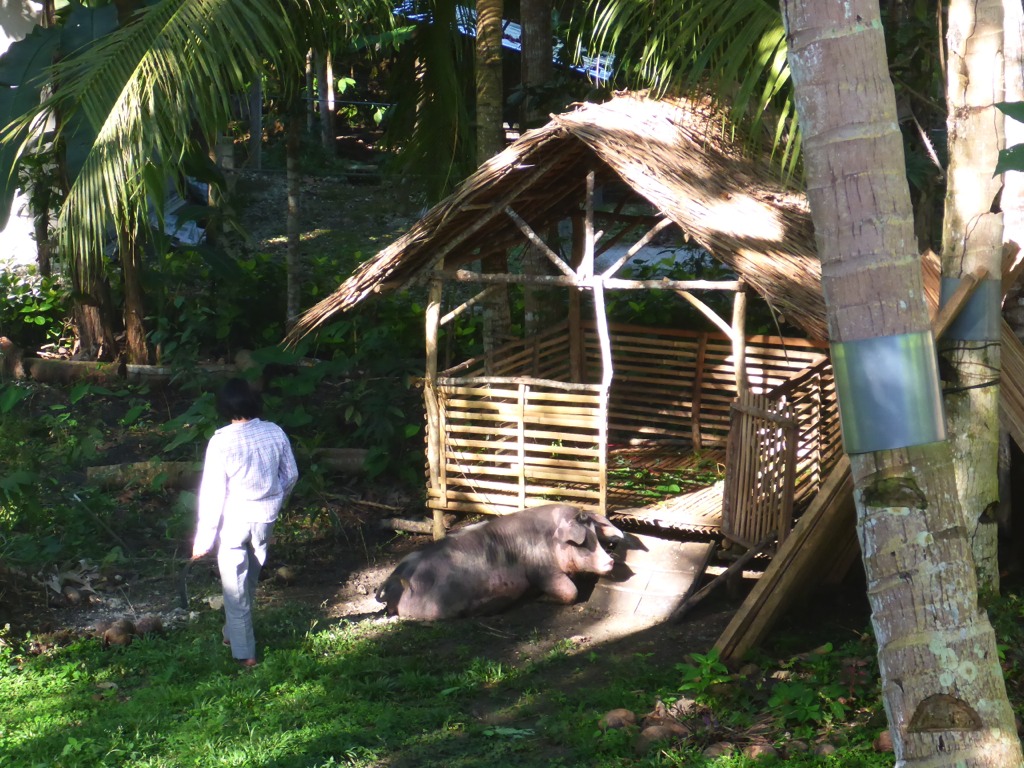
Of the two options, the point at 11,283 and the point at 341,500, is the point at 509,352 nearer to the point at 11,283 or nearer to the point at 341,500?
the point at 341,500

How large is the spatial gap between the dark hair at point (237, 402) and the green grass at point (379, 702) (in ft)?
4.48

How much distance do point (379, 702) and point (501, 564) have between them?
5.70 ft

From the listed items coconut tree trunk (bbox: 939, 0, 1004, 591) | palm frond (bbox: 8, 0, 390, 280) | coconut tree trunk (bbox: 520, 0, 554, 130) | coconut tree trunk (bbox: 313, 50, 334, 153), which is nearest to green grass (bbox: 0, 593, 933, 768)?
coconut tree trunk (bbox: 939, 0, 1004, 591)

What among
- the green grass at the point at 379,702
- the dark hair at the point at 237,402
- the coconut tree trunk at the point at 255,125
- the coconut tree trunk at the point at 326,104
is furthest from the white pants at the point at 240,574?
the coconut tree trunk at the point at 326,104

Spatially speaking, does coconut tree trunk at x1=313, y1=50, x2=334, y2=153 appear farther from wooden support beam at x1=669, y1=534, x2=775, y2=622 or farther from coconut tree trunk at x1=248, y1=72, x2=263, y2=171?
wooden support beam at x1=669, y1=534, x2=775, y2=622

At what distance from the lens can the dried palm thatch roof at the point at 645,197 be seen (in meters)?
6.74

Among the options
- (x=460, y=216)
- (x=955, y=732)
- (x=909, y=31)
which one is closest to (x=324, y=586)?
(x=460, y=216)

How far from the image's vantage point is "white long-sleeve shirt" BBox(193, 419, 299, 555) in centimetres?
588

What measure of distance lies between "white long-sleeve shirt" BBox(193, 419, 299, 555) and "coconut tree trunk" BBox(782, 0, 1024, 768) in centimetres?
388

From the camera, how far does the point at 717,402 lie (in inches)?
389

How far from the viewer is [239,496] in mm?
5934

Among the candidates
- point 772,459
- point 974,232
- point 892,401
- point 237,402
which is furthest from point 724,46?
point 892,401

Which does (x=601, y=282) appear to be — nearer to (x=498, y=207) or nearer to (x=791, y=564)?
(x=498, y=207)

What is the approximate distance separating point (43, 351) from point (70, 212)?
18.8 ft
